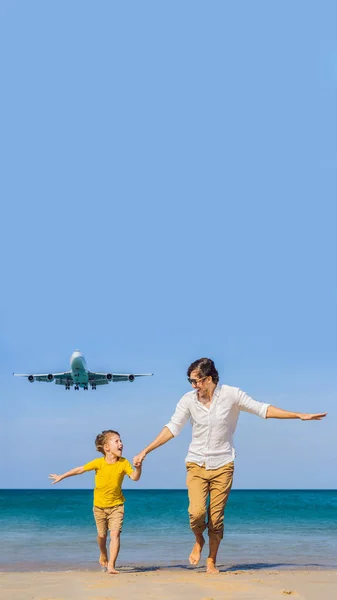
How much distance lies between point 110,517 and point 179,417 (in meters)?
1.33

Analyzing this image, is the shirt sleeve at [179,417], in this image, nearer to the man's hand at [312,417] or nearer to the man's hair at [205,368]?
the man's hair at [205,368]

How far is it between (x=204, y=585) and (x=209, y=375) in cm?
167

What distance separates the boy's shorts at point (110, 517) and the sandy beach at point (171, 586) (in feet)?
1.37

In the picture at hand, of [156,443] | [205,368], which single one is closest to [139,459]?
[156,443]

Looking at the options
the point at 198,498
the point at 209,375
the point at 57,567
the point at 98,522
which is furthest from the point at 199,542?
the point at 57,567

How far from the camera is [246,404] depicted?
21.7 ft

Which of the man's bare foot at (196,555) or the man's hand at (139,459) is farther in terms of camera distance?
the man's bare foot at (196,555)

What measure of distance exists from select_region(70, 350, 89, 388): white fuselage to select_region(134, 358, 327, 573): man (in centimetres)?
4306

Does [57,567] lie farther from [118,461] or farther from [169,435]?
[169,435]

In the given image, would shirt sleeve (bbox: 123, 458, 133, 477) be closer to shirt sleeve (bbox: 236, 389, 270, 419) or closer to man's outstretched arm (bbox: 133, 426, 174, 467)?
man's outstretched arm (bbox: 133, 426, 174, 467)

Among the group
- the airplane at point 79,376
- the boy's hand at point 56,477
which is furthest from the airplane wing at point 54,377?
the boy's hand at point 56,477

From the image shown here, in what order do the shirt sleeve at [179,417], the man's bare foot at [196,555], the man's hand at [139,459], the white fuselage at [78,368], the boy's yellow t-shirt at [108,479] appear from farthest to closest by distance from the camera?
the white fuselage at [78,368] < the boy's yellow t-shirt at [108,479] < the man's bare foot at [196,555] < the shirt sleeve at [179,417] < the man's hand at [139,459]

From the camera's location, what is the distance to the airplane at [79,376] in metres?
49.7

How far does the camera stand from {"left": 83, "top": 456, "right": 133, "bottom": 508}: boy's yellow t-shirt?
23.4ft
